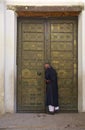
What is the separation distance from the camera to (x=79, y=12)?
12.7m

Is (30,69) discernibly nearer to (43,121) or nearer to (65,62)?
(65,62)

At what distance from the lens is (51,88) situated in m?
12.5

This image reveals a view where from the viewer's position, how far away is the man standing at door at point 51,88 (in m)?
12.5

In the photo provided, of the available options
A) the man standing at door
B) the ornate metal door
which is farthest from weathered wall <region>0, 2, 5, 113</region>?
the man standing at door

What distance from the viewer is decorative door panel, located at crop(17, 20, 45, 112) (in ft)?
42.7

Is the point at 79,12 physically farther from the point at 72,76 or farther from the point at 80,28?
the point at 72,76

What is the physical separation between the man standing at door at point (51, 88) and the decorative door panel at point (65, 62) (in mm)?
457

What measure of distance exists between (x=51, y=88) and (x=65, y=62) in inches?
41.4

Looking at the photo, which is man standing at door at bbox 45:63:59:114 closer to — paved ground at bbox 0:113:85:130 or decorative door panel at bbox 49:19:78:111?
paved ground at bbox 0:113:85:130

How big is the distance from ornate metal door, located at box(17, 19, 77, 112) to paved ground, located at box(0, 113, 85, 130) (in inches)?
26.2

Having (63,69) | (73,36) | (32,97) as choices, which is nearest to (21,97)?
(32,97)

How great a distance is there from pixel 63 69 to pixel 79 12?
1.79 metres

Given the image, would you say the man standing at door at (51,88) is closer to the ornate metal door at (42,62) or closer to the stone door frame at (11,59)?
the ornate metal door at (42,62)

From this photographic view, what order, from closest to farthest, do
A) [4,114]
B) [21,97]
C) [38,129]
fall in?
[38,129]
[4,114]
[21,97]
